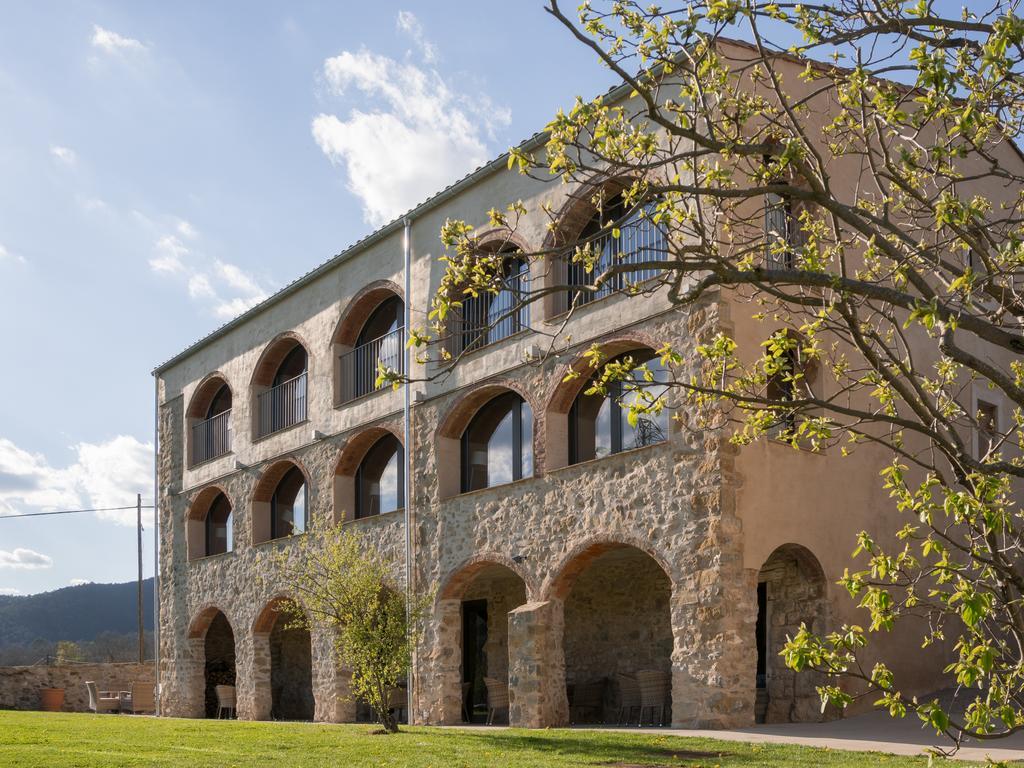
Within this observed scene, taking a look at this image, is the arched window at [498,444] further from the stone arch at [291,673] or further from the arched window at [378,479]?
the stone arch at [291,673]

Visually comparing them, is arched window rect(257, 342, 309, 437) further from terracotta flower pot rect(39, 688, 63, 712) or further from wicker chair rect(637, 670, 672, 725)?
terracotta flower pot rect(39, 688, 63, 712)

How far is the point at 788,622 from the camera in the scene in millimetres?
14984

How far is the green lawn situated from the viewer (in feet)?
35.3

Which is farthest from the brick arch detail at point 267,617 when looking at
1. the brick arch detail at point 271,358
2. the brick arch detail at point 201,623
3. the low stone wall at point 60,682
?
the low stone wall at point 60,682

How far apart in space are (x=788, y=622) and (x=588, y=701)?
13.1 ft

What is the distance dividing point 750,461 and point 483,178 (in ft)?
21.4

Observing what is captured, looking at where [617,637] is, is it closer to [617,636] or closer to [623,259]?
[617,636]

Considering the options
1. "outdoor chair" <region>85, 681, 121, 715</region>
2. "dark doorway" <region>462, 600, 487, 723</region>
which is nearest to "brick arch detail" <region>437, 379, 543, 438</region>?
"dark doorway" <region>462, 600, 487, 723</region>

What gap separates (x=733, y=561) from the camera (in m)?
13.6

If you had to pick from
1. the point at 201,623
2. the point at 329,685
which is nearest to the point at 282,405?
the point at 201,623

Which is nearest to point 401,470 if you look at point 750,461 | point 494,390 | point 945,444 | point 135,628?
point 494,390

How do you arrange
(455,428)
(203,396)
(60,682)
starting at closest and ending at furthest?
(455,428) → (203,396) → (60,682)

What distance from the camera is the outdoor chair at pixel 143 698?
27406mm

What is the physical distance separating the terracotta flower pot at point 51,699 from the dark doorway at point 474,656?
556 inches
